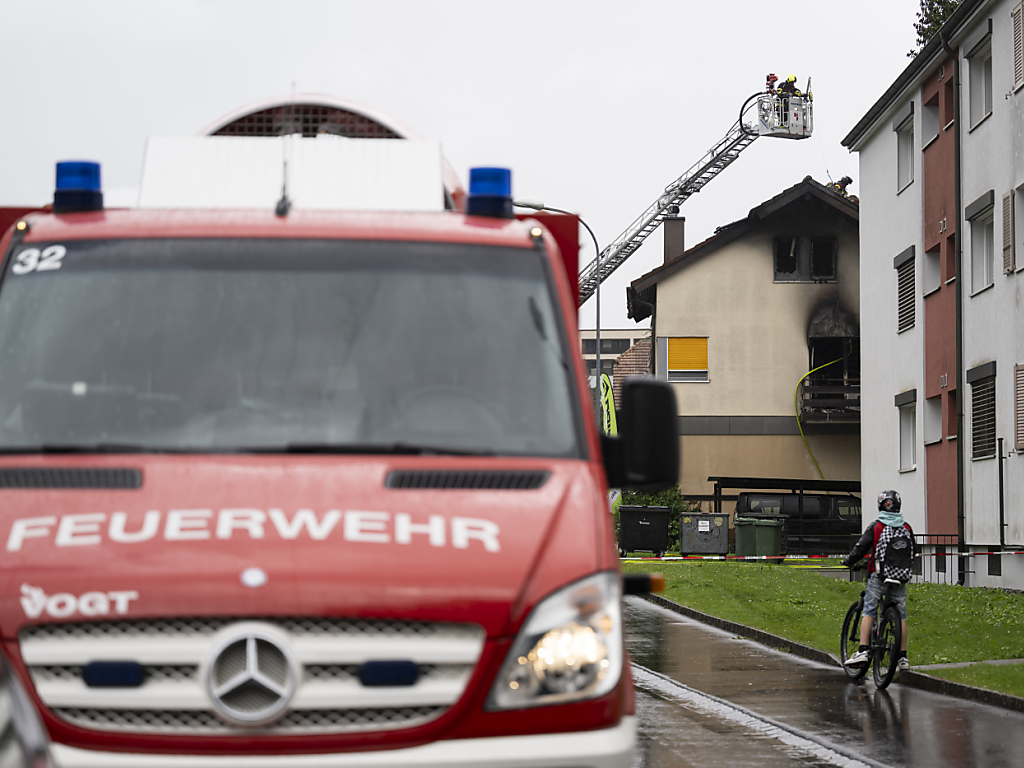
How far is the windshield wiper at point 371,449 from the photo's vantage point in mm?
4164

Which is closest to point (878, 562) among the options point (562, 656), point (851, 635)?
point (851, 635)

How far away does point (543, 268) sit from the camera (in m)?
4.81

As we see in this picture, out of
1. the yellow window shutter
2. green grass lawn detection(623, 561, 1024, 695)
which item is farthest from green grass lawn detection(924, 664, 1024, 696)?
the yellow window shutter

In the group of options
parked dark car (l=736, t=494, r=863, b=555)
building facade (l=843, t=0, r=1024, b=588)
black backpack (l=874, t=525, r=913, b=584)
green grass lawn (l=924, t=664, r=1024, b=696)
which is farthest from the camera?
parked dark car (l=736, t=494, r=863, b=555)

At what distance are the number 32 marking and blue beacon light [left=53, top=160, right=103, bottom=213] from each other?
10.5 inches

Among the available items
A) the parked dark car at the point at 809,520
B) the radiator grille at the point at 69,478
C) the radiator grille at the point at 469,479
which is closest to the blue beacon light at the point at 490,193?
the radiator grille at the point at 469,479

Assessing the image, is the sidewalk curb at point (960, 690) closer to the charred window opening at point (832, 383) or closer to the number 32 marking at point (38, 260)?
the number 32 marking at point (38, 260)

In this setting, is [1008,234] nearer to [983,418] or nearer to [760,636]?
[983,418]

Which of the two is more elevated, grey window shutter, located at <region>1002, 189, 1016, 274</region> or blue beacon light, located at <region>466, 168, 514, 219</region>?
grey window shutter, located at <region>1002, 189, 1016, 274</region>

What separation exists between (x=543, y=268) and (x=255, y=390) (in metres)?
1.07

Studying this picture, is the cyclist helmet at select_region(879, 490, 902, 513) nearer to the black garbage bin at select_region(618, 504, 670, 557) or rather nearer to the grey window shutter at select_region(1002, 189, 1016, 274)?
the grey window shutter at select_region(1002, 189, 1016, 274)

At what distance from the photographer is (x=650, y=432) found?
14.8 feet

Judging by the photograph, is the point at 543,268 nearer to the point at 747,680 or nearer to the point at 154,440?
the point at 154,440

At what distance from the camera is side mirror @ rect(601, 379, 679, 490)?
4.50 metres
